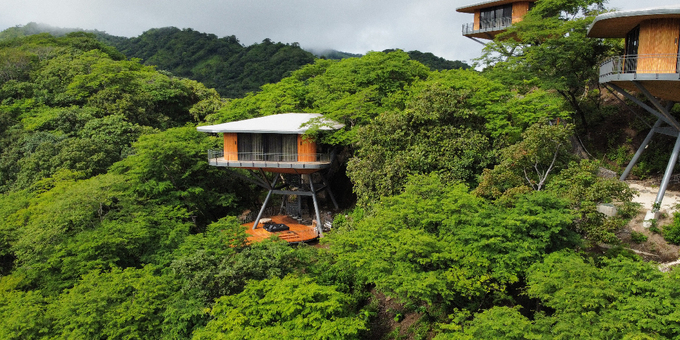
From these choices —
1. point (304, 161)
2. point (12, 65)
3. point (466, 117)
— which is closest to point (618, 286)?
point (466, 117)

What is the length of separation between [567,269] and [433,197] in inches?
200

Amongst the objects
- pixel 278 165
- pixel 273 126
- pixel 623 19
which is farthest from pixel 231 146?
pixel 623 19

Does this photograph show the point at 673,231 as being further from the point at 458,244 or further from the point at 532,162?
the point at 458,244

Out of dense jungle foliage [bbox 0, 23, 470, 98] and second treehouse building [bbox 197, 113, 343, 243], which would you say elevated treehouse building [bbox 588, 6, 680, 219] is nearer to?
second treehouse building [bbox 197, 113, 343, 243]

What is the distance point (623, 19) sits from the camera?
1440 centimetres

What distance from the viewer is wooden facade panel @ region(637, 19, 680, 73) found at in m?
13.5

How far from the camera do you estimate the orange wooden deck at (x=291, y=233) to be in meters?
23.2

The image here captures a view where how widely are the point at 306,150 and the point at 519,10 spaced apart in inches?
834

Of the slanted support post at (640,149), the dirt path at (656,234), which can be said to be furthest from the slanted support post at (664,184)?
the slanted support post at (640,149)

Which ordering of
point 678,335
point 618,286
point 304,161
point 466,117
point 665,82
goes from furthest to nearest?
point 304,161
point 466,117
point 665,82
point 618,286
point 678,335

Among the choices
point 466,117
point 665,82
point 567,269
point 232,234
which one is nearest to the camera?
point 567,269

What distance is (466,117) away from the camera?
736 inches

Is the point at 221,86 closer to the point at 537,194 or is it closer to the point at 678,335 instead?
the point at 537,194

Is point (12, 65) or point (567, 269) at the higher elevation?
point (12, 65)
